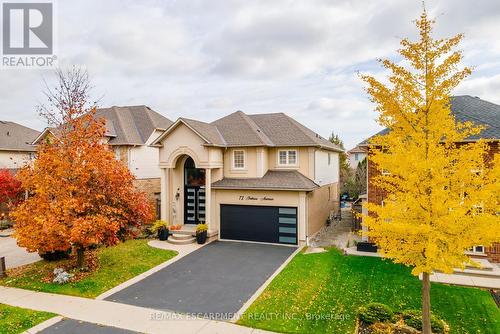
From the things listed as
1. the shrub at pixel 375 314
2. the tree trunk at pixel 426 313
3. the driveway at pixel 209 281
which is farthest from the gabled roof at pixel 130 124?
the tree trunk at pixel 426 313

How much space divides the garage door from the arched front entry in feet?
7.36

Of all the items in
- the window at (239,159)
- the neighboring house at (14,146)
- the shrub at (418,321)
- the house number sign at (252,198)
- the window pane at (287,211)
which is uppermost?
the neighboring house at (14,146)

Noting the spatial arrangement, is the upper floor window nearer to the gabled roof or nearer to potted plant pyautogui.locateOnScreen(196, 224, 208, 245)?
potted plant pyautogui.locateOnScreen(196, 224, 208, 245)

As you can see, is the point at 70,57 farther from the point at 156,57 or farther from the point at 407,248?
the point at 407,248

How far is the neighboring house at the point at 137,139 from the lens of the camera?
23391 mm

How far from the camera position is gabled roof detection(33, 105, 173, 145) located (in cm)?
2352

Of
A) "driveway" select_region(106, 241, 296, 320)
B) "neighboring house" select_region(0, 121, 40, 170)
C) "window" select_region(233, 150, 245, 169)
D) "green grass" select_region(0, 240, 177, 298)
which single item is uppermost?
"neighboring house" select_region(0, 121, 40, 170)

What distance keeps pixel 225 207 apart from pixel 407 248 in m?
13.3

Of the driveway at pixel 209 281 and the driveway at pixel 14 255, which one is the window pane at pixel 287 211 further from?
the driveway at pixel 14 255

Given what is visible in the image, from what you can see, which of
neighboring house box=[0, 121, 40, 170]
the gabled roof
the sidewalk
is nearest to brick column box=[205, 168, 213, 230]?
the gabled roof

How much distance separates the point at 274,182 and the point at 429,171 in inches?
463

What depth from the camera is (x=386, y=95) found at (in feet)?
27.1

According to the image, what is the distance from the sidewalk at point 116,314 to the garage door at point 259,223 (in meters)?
9.38

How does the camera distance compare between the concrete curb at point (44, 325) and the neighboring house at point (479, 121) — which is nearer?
the concrete curb at point (44, 325)
